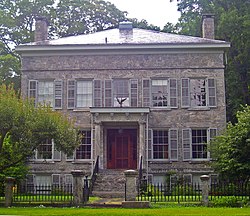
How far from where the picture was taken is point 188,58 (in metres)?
29.9

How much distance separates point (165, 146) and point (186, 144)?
1.24m

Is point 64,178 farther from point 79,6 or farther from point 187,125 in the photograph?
point 79,6

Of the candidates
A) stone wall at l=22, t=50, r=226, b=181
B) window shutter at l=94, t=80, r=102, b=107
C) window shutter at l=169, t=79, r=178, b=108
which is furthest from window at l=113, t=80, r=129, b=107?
window shutter at l=169, t=79, r=178, b=108

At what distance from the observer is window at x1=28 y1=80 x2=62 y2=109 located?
98.6 ft

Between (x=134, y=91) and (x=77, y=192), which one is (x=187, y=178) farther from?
(x=77, y=192)

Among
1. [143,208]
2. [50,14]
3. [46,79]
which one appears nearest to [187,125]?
[46,79]

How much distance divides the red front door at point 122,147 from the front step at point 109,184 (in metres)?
1.66

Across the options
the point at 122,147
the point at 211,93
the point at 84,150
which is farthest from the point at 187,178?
the point at 84,150

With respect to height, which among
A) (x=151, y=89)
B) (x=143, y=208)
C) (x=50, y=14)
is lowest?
(x=143, y=208)

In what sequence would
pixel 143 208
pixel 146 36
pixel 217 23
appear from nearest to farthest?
pixel 143 208
pixel 146 36
pixel 217 23

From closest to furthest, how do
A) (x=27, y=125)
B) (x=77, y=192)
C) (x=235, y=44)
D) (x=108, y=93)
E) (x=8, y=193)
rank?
(x=27, y=125)
(x=8, y=193)
(x=77, y=192)
(x=108, y=93)
(x=235, y=44)

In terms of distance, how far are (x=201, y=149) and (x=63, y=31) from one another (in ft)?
77.4

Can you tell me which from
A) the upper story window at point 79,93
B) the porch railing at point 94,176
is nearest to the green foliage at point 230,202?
the porch railing at point 94,176

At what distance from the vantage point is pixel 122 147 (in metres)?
29.9
